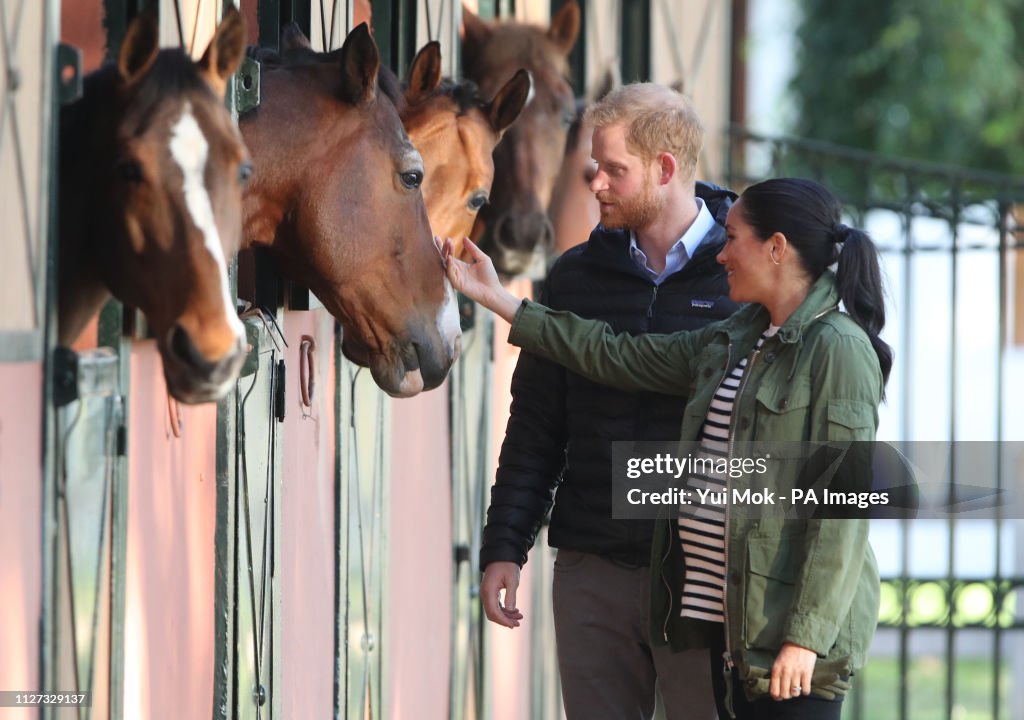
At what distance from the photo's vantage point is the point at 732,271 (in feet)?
10.9

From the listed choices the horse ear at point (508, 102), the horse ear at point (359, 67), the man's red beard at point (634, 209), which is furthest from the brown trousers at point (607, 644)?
the horse ear at point (508, 102)

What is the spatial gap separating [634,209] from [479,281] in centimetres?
39

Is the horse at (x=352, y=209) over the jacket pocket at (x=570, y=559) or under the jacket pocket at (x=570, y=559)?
over

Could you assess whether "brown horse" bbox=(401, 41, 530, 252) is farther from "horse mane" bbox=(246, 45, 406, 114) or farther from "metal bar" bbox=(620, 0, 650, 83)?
"metal bar" bbox=(620, 0, 650, 83)

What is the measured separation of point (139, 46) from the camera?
240 cm

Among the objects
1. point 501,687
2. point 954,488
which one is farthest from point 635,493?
point 501,687

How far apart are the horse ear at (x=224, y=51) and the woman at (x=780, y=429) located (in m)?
0.99

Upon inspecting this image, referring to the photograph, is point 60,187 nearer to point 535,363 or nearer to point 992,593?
point 535,363

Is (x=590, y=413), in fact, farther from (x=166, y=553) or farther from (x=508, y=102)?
(x=508, y=102)

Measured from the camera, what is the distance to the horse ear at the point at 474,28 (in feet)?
18.7

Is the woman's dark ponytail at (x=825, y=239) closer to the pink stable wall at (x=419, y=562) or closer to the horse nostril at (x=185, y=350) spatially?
the horse nostril at (x=185, y=350)

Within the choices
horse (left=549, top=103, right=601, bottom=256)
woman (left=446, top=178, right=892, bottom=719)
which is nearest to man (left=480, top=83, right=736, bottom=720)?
woman (left=446, top=178, right=892, bottom=719)

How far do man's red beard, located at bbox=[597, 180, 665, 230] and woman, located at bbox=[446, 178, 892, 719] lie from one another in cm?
32

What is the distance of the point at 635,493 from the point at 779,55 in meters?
16.2
